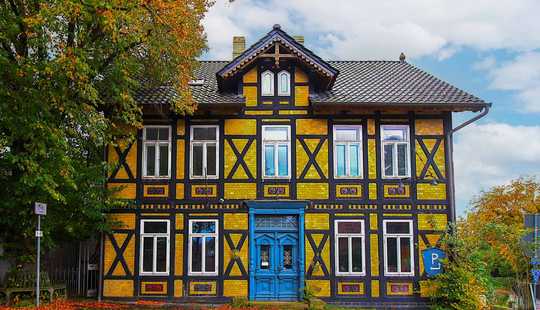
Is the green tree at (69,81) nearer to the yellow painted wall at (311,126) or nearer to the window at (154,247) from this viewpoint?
the window at (154,247)

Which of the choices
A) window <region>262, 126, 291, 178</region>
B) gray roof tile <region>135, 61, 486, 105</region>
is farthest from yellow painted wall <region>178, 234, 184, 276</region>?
gray roof tile <region>135, 61, 486, 105</region>

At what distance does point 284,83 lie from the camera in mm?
19969

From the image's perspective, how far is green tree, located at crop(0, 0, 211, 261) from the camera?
14.5 metres

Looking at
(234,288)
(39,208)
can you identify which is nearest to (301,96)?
(234,288)

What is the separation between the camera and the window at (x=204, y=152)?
1952cm

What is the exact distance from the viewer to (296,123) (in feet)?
64.6

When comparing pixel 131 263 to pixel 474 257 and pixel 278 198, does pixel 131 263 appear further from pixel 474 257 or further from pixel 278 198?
pixel 474 257

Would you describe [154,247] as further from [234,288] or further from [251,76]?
[251,76]

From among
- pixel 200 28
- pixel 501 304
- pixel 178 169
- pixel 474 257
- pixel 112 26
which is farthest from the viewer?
pixel 501 304

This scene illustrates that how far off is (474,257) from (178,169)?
9.67 metres

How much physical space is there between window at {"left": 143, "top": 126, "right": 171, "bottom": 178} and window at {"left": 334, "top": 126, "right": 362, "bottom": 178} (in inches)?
217

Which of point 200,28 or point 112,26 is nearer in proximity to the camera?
point 112,26

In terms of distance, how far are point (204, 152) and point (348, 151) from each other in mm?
4721

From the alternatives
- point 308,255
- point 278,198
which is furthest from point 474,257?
point 278,198
